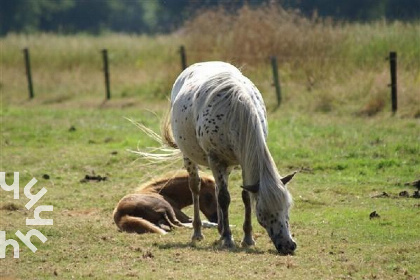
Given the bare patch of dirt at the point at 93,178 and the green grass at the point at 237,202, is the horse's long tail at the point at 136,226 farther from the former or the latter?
the bare patch of dirt at the point at 93,178

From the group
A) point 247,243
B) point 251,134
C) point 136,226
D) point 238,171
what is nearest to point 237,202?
point 238,171

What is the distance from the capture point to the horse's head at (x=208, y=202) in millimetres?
10531

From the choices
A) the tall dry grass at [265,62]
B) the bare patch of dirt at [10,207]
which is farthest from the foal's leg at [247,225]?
the tall dry grass at [265,62]

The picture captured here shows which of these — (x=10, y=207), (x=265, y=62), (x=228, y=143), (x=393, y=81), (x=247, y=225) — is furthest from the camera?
(x=265, y=62)

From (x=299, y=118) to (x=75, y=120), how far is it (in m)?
4.50

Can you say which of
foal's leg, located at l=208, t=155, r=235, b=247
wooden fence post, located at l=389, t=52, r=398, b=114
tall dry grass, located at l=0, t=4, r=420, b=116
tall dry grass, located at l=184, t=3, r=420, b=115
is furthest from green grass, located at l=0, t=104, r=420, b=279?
tall dry grass, located at l=0, t=4, r=420, b=116

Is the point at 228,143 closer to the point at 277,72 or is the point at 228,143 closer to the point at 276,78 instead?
the point at 276,78

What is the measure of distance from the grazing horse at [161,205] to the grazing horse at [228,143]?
1.64ft

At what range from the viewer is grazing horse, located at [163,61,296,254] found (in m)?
8.07

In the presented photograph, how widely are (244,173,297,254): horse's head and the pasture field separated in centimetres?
14

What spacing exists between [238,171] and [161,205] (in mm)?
3042

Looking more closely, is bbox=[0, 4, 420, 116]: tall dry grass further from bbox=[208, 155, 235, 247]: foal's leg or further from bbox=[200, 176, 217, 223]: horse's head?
bbox=[208, 155, 235, 247]: foal's leg

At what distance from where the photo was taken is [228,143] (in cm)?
852

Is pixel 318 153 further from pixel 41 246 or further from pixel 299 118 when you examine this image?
pixel 41 246
